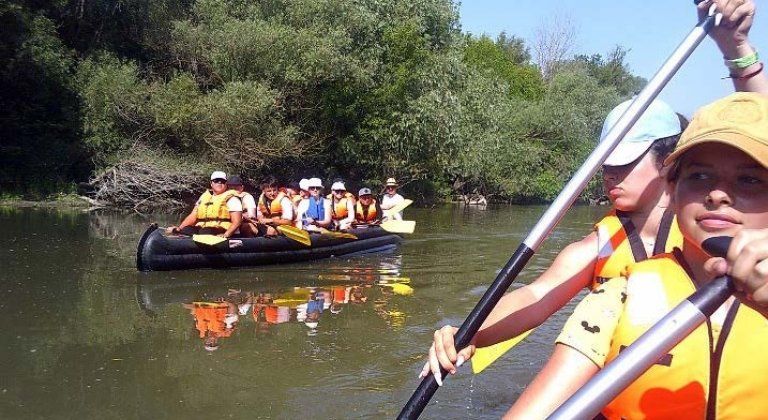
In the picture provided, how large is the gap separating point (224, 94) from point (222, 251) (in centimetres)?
1125

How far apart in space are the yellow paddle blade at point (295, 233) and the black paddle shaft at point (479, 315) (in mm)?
8649

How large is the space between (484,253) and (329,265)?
3484 millimetres

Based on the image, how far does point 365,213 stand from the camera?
14102mm

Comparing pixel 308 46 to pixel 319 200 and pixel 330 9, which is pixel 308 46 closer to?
pixel 330 9

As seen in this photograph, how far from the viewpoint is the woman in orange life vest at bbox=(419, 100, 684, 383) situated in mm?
2117

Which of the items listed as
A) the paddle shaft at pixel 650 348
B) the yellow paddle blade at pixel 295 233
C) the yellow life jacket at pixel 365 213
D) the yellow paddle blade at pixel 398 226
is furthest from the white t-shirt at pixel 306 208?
the paddle shaft at pixel 650 348

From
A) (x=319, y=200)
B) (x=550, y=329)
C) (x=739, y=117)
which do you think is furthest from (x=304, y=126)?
(x=739, y=117)

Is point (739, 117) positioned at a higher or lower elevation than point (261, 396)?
higher

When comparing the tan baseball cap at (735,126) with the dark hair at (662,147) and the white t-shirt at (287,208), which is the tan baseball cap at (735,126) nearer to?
the dark hair at (662,147)

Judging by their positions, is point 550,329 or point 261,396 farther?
point 550,329

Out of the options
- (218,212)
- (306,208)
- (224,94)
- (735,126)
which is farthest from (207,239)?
(224,94)

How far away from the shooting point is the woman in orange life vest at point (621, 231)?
2117 mm

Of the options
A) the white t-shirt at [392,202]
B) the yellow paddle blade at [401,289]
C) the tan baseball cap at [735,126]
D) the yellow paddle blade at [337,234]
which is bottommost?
the yellow paddle blade at [401,289]

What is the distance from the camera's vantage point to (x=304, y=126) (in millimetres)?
23172
